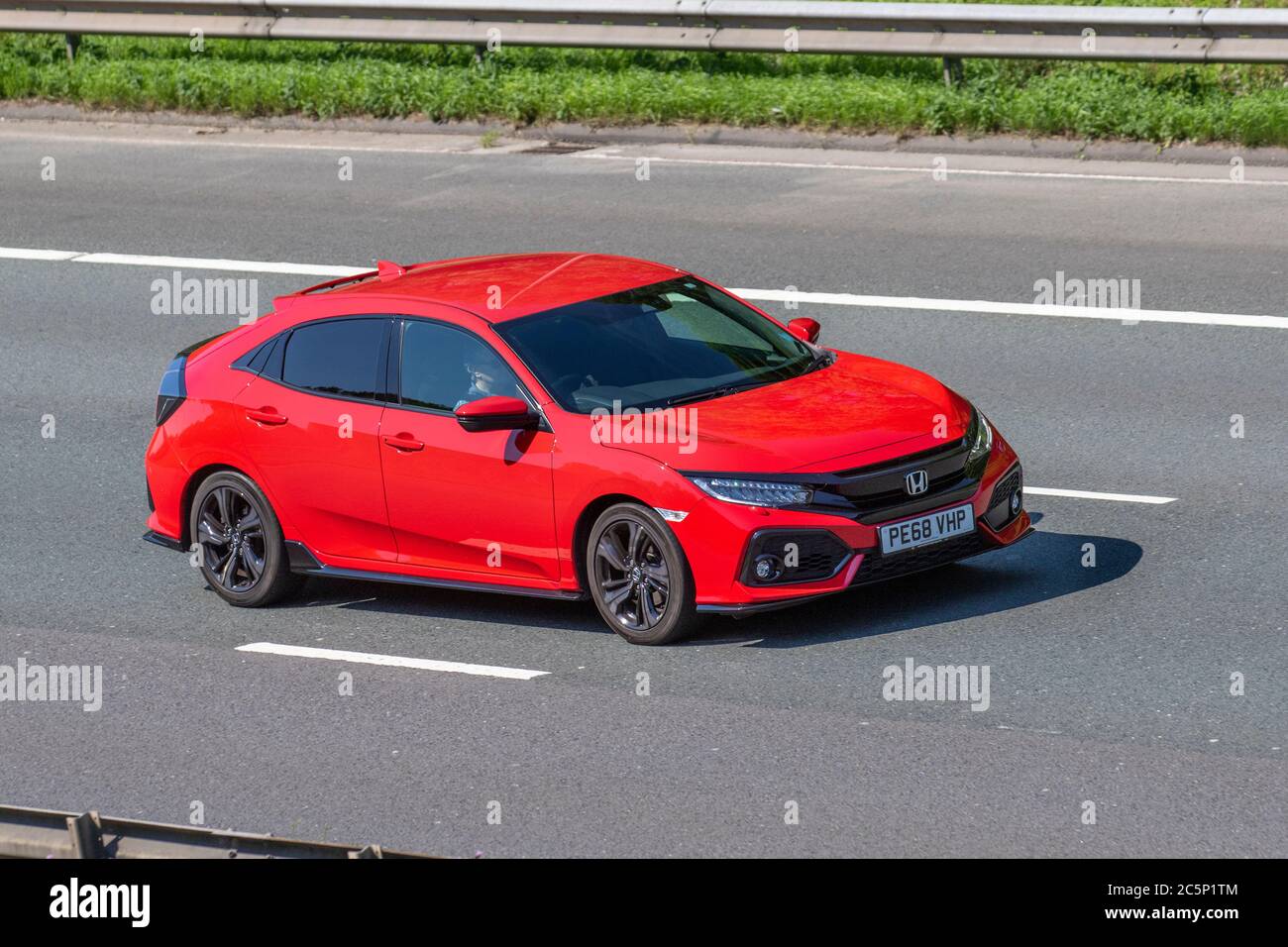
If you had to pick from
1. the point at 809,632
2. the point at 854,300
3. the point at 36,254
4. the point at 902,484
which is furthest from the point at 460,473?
the point at 36,254

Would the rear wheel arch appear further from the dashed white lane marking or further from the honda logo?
the dashed white lane marking

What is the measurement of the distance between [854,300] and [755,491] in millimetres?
6065

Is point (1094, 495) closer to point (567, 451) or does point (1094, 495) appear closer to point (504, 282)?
point (567, 451)

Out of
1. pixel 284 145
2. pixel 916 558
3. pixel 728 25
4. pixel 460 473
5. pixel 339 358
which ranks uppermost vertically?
pixel 728 25

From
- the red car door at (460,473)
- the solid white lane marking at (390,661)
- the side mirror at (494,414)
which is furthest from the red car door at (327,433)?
the side mirror at (494,414)

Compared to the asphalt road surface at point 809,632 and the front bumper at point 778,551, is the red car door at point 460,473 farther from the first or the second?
the front bumper at point 778,551

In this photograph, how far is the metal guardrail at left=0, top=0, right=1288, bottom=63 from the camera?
17.7 m

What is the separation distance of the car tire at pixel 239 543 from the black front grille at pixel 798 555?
107 inches

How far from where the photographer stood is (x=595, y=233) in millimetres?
16469

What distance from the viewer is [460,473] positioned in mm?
9445

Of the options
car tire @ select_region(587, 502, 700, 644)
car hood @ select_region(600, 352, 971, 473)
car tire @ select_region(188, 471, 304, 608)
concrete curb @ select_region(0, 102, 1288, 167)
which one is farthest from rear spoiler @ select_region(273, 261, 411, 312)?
concrete curb @ select_region(0, 102, 1288, 167)

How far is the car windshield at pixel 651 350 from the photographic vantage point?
9.36 meters
